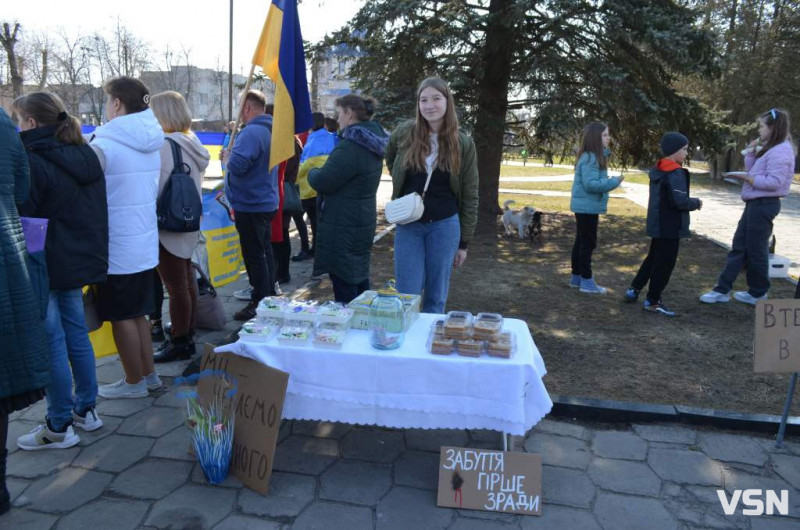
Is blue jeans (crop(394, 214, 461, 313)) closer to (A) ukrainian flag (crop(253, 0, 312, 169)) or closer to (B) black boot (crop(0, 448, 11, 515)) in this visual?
(A) ukrainian flag (crop(253, 0, 312, 169))

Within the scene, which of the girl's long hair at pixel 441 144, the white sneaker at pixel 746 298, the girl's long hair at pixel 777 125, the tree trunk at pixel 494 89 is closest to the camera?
the girl's long hair at pixel 441 144

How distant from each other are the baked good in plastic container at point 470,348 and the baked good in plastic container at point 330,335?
23.3 inches

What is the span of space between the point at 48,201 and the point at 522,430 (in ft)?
8.54

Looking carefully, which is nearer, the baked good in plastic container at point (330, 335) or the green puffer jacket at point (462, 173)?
the baked good in plastic container at point (330, 335)

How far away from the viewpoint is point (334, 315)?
3.14 meters

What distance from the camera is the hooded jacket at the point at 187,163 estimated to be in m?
4.10

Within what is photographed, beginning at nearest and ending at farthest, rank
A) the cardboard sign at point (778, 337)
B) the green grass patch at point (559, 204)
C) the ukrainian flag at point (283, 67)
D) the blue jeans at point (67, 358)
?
1. the blue jeans at point (67, 358)
2. the cardboard sign at point (778, 337)
3. the ukrainian flag at point (283, 67)
4. the green grass patch at point (559, 204)

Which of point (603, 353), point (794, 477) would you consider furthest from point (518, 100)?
point (794, 477)

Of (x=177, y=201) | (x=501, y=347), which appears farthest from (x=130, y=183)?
(x=501, y=347)

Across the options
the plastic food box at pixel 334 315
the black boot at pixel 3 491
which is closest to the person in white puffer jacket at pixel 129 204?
the black boot at pixel 3 491

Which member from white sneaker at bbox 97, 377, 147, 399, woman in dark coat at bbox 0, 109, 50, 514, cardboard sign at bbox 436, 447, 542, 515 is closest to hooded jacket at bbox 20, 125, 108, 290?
woman in dark coat at bbox 0, 109, 50, 514

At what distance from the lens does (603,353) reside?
490cm

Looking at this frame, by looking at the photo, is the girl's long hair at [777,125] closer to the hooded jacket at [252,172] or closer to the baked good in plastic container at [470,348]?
the baked good in plastic container at [470,348]

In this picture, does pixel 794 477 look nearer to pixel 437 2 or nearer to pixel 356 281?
pixel 356 281
